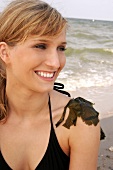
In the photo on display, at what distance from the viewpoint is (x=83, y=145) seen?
7.59 ft

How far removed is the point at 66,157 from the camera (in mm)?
2393

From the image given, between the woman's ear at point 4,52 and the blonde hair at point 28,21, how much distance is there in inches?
1.5

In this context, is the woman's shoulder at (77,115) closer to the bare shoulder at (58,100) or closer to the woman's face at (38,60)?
the bare shoulder at (58,100)

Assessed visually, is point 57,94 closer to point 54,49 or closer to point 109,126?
point 54,49

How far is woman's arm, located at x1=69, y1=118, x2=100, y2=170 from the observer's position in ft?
7.55

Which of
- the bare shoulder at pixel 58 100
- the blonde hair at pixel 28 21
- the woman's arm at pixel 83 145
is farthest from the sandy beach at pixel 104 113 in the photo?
the blonde hair at pixel 28 21

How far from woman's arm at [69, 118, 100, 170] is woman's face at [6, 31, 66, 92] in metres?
0.39

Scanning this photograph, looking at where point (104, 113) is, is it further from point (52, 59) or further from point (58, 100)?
point (52, 59)

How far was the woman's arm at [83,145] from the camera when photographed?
90.6 inches

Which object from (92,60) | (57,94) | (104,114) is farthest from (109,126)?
(92,60)

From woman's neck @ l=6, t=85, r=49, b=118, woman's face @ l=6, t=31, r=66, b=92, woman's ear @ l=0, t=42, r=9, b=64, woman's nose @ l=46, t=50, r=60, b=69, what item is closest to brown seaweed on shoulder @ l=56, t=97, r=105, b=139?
woman's neck @ l=6, t=85, r=49, b=118

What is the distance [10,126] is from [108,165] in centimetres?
196

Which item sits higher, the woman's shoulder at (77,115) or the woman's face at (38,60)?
the woman's face at (38,60)

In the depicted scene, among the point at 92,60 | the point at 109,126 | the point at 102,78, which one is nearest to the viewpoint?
the point at 109,126
